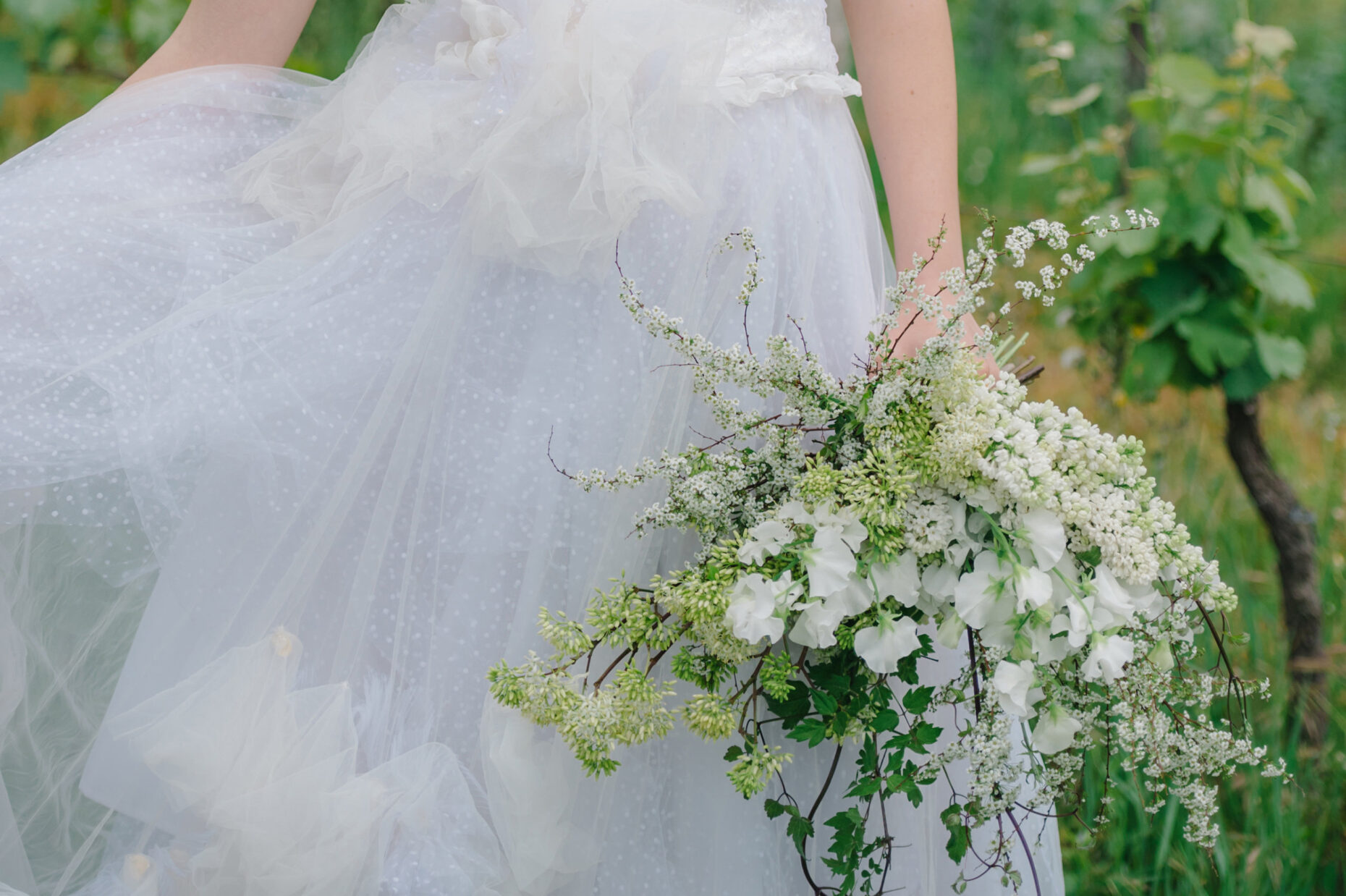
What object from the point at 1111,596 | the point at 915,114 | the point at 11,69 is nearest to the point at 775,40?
the point at 915,114

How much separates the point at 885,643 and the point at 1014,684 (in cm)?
11

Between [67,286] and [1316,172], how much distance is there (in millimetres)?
5135

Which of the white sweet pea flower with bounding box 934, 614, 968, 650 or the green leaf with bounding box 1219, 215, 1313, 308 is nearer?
the white sweet pea flower with bounding box 934, 614, 968, 650

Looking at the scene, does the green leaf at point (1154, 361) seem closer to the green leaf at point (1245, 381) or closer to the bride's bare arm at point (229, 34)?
the green leaf at point (1245, 381)

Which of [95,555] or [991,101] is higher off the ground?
[95,555]

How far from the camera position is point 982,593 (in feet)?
3.19

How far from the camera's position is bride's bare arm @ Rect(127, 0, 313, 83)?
4.27 ft

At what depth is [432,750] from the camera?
1.08m

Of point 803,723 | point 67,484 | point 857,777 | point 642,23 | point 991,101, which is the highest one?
point 642,23

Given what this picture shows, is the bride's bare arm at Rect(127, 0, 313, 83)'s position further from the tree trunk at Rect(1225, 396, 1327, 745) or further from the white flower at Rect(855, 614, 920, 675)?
the tree trunk at Rect(1225, 396, 1327, 745)

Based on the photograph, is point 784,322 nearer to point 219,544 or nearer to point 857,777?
point 857,777

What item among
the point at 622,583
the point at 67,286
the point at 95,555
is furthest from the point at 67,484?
the point at 622,583

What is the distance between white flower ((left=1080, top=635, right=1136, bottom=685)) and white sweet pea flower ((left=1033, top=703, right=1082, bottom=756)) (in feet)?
0.24

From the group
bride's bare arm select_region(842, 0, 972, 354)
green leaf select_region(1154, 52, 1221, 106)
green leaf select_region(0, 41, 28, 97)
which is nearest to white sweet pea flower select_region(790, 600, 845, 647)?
bride's bare arm select_region(842, 0, 972, 354)
